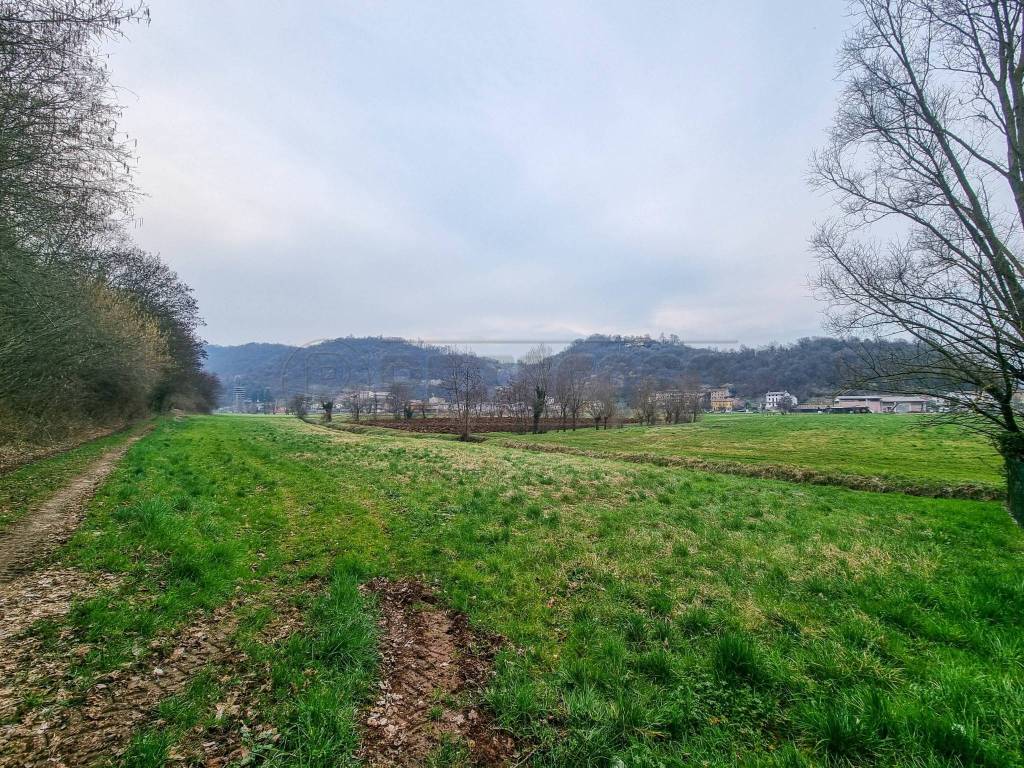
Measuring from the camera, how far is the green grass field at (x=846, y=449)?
1823 cm

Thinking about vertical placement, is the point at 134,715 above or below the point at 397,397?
below

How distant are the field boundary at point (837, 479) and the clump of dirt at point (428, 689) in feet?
60.3

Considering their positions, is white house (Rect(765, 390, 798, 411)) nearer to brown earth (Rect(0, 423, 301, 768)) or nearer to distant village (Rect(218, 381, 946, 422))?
distant village (Rect(218, 381, 946, 422))

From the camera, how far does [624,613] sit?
16.7 ft

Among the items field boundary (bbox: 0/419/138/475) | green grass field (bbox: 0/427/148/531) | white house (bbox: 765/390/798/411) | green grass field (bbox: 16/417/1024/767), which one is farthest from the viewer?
white house (bbox: 765/390/798/411)

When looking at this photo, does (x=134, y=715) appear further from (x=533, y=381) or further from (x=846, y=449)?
(x=533, y=381)

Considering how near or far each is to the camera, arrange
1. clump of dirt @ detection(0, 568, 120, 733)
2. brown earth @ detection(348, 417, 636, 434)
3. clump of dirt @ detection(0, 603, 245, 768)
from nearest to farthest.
A: clump of dirt @ detection(0, 603, 245, 768)
clump of dirt @ detection(0, 568, 120, 733)
brown earth @ detection(348, 417, 636, 434)

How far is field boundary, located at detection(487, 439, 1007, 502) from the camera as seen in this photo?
14883 mm

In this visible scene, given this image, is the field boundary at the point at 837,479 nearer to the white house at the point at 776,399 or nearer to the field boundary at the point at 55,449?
the field boundary at the point at 55,449

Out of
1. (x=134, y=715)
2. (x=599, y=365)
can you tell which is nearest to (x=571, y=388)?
(x=599, y=365)

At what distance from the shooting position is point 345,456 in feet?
56.1

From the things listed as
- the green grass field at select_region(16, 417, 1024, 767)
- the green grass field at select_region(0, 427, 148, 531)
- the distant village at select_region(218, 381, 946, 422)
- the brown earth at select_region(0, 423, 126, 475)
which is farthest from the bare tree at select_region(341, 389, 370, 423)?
the green grass field at select_region(16, 417, 1024, 767)

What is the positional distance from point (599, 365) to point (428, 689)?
98545mm

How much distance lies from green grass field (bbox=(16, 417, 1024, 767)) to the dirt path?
1.20ft
